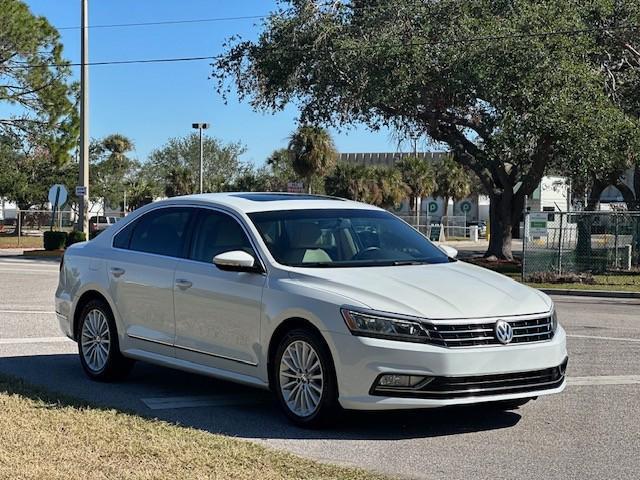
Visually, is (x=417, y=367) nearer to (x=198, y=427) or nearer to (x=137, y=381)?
(x=198, y=427)

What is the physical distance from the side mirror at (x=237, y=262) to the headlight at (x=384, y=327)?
40.3 inches

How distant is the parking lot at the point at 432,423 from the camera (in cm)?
562

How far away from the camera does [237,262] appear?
6.75 m

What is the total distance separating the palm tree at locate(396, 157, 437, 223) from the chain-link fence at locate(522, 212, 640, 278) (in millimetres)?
49363

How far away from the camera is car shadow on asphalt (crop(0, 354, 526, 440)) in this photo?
20.9ft

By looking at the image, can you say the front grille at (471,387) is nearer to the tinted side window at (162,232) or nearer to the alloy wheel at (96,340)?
the tinted side window at (162,232)

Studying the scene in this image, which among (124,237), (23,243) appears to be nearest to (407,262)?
(124,237)

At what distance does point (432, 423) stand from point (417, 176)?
68430 millimetres

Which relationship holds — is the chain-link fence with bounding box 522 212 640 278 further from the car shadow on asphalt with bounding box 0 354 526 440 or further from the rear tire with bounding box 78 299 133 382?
the rear tire with bounding box 78 299 133 382

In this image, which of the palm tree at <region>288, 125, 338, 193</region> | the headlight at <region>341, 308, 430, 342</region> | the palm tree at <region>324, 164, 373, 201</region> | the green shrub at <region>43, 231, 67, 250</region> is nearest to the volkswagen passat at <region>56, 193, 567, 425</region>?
the headlight at <region>341, 308, 430, 342</region>

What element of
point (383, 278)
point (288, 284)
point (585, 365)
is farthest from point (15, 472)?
point (585, 365)

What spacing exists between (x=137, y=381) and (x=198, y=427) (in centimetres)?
204

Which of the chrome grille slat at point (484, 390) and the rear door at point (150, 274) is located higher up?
the rear door at point (150, 274)

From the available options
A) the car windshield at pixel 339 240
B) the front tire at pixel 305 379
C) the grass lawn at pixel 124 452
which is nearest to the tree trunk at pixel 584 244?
the car windshield at pixel 339 240
